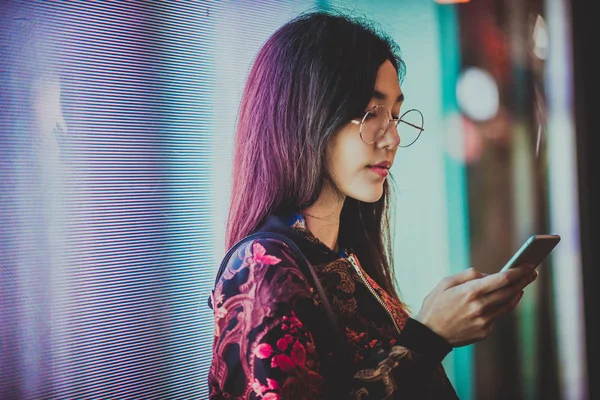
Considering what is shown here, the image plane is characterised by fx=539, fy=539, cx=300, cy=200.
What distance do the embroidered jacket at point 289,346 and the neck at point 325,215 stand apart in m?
0.11

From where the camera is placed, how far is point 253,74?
3.58 ft

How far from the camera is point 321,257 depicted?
3.36 feet

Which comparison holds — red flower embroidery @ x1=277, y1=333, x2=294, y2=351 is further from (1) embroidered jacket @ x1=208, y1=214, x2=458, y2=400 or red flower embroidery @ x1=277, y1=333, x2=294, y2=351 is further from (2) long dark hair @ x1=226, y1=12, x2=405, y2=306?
(2) long dark hair @ x1=226, y1=12, x2=405, y2=306

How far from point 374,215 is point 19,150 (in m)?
0.78

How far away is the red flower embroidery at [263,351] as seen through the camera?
2.58ft

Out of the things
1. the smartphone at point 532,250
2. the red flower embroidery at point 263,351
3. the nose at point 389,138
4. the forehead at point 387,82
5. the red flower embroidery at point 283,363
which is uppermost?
the forehead at point 387,82

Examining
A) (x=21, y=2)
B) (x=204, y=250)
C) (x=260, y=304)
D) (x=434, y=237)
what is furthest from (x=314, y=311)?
(x=434, y=237)

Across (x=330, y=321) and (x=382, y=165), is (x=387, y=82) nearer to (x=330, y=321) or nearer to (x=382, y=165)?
(x=382, y=165)

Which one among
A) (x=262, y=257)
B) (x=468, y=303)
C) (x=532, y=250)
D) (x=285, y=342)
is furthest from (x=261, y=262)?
(x=532, y=250)

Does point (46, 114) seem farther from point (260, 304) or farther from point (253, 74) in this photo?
point (260, 304)

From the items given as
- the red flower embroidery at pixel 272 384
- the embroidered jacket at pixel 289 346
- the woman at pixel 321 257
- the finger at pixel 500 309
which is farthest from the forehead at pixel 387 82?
the red flower embroidery at pixel 272 384

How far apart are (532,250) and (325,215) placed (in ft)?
1.31

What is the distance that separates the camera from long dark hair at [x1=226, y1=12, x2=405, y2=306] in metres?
1.01

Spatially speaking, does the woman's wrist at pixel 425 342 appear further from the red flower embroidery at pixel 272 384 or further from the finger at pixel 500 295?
the red flower embroidery at pixel 272 384
